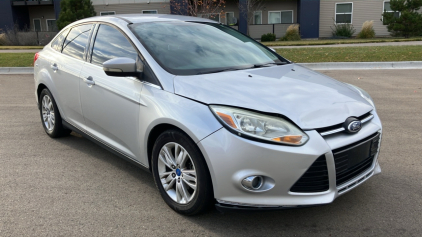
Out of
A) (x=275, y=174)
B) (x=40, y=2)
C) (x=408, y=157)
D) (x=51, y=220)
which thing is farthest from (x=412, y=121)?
(x=40, y=2)

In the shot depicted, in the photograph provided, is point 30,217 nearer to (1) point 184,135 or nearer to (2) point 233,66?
(1) point 184,135

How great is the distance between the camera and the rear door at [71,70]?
4.40 metres

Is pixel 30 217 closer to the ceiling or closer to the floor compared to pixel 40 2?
closer to the floor

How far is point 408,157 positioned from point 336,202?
1.58 metres

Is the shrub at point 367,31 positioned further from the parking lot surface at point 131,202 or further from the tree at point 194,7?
the parking lot surface at point 131,202

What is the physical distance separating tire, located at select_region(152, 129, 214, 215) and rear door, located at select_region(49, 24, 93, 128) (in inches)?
60.3

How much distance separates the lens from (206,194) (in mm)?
2951

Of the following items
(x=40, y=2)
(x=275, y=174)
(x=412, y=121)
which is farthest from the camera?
(x=40, y=2)

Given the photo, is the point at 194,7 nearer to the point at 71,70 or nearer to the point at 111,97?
the point at 71,70

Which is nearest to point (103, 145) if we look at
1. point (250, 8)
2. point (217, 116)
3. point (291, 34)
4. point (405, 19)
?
point (217, 116)

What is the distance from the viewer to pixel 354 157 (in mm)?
Answer: 2961

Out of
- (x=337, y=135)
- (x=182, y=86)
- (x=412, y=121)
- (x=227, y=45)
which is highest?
(x=227, y=45)

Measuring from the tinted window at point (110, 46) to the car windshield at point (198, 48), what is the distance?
0.49 ft

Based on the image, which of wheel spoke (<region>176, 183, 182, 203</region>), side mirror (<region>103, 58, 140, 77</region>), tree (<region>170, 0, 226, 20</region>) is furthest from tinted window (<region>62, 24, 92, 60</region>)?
tree (<region>170, 0, 226, 20</region>)
